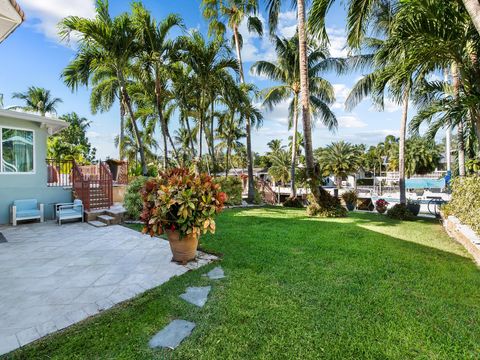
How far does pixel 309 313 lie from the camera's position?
272 cm

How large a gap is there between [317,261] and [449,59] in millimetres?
4980

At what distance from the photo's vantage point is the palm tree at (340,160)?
111 ft

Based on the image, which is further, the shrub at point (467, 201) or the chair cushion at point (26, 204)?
the chair cushion at point (26, 204)

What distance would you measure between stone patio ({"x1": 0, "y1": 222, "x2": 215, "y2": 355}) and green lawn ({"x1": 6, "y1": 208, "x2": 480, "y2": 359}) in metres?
0.29

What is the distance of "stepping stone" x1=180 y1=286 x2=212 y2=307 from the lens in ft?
10.0

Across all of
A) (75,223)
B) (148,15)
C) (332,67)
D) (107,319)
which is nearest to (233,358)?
(107,319)

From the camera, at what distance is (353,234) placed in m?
→ 6.30

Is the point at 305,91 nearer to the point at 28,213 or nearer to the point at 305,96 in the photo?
the point at 305,96

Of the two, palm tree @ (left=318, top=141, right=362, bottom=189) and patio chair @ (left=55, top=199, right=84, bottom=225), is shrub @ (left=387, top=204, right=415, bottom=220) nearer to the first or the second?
patio chair @ (left=55, top=199, right=84, bottom=225)

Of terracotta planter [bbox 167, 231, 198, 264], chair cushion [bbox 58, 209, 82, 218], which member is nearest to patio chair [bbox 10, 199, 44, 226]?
chair cushion [bbox 58, 209, 82, 218]

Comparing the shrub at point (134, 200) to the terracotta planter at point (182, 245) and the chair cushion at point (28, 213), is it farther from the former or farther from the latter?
the terracotta planter at point (182, 245)

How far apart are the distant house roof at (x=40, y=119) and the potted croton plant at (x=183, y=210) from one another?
638 centimetres

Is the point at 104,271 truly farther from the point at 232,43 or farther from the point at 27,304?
the point at 232,43

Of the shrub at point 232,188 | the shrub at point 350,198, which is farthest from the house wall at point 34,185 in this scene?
the shrub at point 350,198
